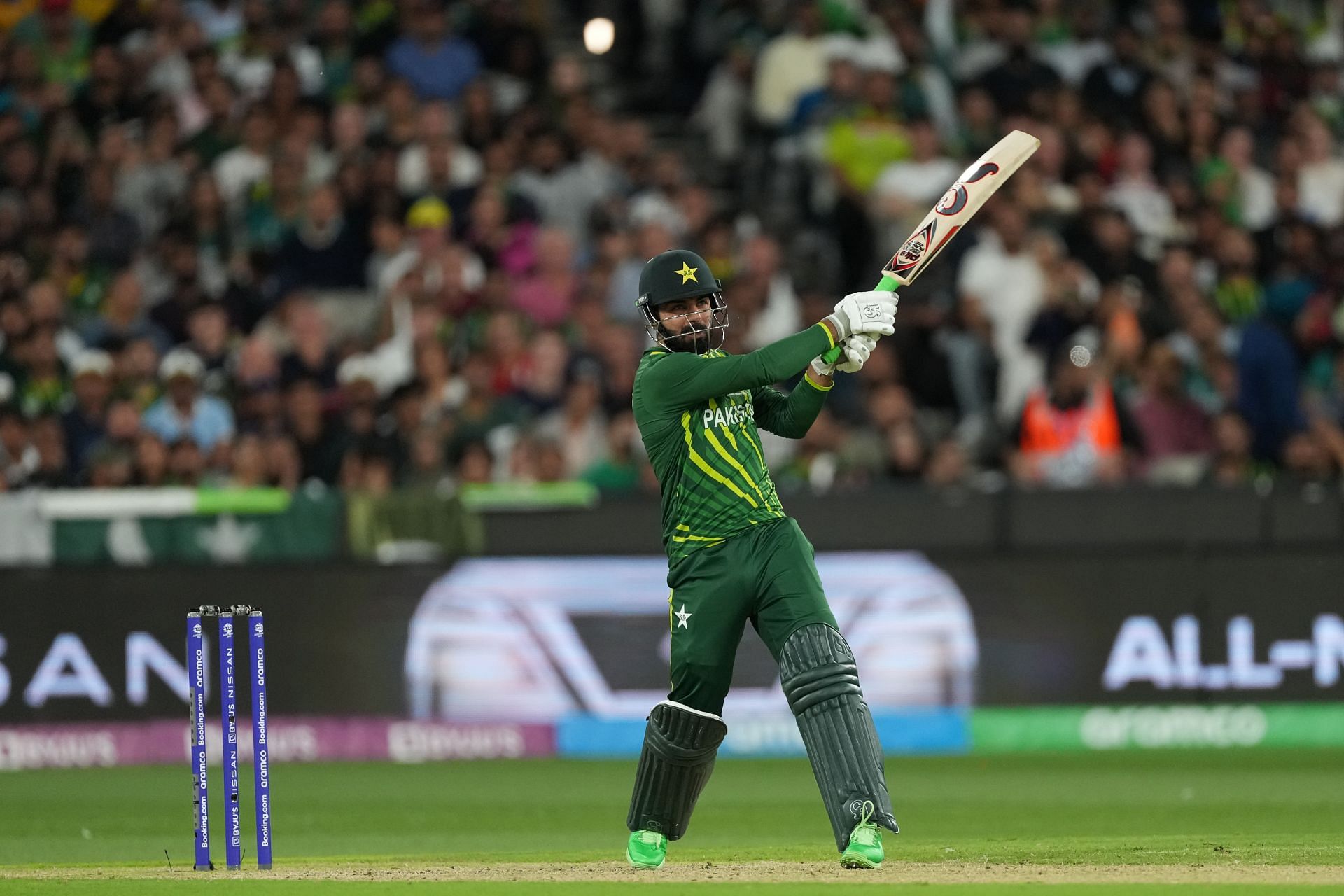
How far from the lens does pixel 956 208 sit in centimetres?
772

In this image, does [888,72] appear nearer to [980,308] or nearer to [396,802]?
[980,308]

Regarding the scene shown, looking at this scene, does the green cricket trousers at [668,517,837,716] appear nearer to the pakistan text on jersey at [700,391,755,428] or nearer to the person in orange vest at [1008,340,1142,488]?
the pakistan text on jersey at [700,391,755,428]

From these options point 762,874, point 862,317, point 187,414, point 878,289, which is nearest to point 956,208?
point 878,289

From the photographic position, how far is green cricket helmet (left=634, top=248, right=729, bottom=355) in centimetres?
732

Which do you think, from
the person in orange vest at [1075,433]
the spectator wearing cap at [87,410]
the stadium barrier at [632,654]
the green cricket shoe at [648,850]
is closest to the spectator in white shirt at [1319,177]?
the person in orange vest at [1075,433]

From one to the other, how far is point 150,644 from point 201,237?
3.76 m

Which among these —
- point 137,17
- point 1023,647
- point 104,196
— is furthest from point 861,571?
point 137,17

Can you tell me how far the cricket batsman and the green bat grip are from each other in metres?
0.04

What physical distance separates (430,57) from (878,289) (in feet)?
30.1

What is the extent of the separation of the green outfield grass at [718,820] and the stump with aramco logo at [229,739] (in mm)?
231

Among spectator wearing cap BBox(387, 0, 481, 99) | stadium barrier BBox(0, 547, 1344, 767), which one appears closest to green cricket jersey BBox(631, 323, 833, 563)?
stadium barrier BBox(0, 547, 1344, 767)

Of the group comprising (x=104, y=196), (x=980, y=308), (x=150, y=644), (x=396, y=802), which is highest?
(x=104, y=196)

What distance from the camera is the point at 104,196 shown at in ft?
49.6

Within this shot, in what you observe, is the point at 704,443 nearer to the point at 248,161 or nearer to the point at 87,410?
the point at 87,410
